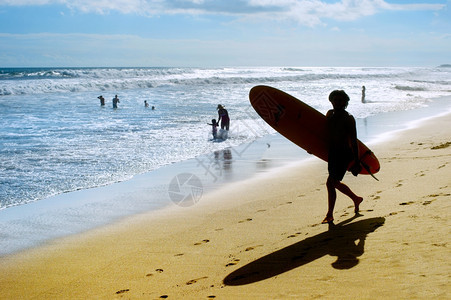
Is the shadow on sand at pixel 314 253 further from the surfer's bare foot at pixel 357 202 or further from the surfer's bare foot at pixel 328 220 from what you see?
the surfer's bare foot at pixel 357 202

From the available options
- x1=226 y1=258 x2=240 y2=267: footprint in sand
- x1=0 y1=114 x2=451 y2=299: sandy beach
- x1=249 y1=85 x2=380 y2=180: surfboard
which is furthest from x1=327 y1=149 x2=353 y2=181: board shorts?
x1=226 y1=258 x2=240 y2=267: footprint in sand

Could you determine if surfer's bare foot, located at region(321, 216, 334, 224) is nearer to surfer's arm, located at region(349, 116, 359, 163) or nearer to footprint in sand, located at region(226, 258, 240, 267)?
surfer's arm, located at region(349, 116, 359, 163)

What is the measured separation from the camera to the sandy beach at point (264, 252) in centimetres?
355

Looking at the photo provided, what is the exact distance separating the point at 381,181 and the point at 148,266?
4670 mm

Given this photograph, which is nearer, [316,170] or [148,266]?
[148,266]

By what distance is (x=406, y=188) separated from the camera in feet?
21.9

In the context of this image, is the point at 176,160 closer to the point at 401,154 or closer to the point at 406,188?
the point at 401,154

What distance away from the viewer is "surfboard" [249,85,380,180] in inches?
247

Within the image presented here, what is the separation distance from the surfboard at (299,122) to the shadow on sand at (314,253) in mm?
1377

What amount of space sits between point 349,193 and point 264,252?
151 centimetres

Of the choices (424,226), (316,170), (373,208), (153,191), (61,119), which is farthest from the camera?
(61,119)

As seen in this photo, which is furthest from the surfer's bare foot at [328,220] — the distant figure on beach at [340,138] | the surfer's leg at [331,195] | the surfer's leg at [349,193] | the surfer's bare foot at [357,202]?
the surfer's bare foot at [357,202]

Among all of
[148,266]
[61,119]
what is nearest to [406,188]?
[148,266]

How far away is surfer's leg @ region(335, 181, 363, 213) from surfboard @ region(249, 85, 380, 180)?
23.7 inches
